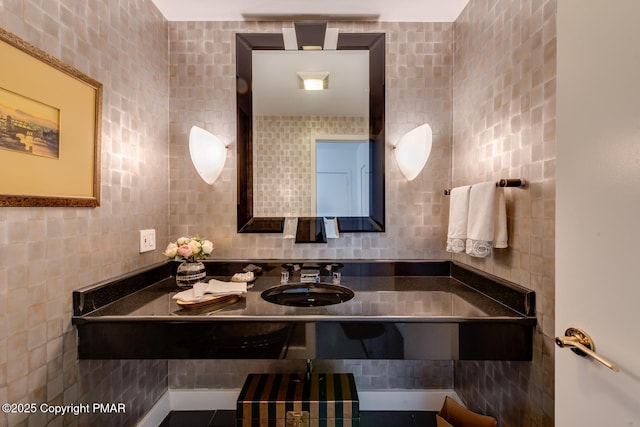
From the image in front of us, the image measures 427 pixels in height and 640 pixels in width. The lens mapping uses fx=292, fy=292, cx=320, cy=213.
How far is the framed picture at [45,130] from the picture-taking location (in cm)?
80

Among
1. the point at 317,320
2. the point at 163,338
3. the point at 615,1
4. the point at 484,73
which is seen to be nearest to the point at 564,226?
the point at 615,1

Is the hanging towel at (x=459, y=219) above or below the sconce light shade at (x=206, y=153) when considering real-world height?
below

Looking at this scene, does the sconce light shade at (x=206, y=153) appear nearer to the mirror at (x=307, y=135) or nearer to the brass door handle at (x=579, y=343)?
the mirror at (x=307, y=135)

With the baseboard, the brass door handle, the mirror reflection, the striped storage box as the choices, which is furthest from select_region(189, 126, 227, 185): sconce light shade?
the brass door handle

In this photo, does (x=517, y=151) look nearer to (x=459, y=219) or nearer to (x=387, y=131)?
(x=459, y=219)

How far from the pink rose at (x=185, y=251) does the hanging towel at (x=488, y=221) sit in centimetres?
127

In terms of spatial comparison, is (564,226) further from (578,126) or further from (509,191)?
(509,191)

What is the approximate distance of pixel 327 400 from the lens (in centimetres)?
130

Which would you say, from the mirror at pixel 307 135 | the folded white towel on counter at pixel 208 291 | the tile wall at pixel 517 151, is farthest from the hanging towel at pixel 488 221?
the folded white towel on counter at pixel 208 291

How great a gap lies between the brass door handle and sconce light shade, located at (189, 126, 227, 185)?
156 centimetres

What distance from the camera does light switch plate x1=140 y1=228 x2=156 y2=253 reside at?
142cm

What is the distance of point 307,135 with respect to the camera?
1.64m

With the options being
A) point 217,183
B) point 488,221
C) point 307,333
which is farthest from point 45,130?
point 488,221

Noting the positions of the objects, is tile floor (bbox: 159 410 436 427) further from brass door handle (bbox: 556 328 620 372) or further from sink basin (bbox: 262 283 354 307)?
brass door handle (bbox: 556 328 620 372)
